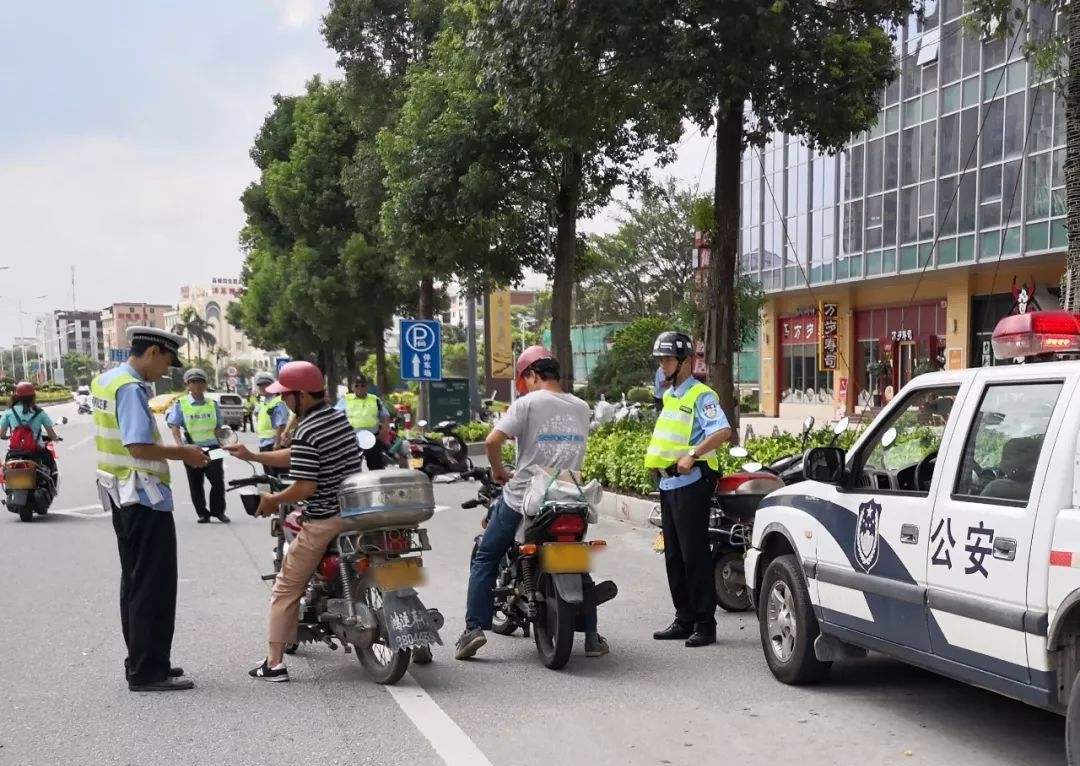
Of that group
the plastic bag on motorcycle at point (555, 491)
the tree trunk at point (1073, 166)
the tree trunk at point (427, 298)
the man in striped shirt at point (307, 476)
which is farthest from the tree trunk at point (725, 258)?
the tree trunk at point (427, 298)

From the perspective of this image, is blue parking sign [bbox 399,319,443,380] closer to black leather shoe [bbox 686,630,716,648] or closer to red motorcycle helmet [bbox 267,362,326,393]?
black leather shoe [bbox 686,630,716,648]

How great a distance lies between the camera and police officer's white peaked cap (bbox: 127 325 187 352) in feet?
18.3

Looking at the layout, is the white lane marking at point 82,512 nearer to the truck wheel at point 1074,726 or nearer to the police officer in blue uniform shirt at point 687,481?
the police officer in blue uniform shirt at point 687,481

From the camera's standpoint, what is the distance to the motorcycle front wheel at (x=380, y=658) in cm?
549

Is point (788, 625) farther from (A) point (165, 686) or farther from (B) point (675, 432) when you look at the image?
(A) point (165, 686)

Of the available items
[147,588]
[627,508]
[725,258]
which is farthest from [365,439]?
[725,258]

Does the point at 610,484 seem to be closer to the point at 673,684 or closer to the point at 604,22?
the point at 604,22

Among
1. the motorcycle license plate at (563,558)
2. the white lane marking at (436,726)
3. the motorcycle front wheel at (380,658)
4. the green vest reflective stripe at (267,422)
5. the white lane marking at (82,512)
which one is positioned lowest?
the white lane marking at (82,512)

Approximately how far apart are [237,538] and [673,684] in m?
7.11

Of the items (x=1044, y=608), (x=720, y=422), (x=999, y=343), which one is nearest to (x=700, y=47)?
(x=720, y=422)

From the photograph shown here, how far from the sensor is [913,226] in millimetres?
30406

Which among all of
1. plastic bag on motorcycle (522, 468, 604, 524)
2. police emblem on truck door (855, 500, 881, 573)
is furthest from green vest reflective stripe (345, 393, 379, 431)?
police emblem on truck door (855, 500, 881, 573)

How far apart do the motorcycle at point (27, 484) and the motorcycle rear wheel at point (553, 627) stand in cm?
939

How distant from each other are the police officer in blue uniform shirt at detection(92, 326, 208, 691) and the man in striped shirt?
0.47 m
